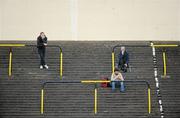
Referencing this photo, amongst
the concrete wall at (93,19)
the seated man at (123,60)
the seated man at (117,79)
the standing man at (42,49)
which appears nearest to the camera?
the seated man at (117,79)

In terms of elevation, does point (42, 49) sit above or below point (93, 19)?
below

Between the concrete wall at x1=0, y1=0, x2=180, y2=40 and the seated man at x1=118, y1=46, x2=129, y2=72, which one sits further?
the concrete wall at x1=0, y1=0, x2=180, y2=40

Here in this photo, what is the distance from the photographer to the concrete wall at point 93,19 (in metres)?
24.3

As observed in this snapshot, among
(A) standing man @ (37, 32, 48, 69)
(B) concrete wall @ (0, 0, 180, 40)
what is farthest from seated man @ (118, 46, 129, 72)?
(B) concrete wall @ (0, 0, 180, 40)

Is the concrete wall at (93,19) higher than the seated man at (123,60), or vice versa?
the concrete wall at (93,19)

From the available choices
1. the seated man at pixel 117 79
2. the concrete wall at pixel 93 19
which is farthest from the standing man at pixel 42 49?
the concrete wall at pixel 93 19

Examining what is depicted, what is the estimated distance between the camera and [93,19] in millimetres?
24547

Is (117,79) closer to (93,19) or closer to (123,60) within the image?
(123,60)

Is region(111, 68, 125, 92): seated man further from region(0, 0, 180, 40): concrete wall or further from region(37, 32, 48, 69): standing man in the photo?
region(0, 0, 180, 40): concrete wall

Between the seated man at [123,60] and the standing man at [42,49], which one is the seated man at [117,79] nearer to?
the seated man at [123,60]

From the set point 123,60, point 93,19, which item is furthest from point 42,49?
point 93,19

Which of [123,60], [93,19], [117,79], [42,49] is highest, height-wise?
[93,19]

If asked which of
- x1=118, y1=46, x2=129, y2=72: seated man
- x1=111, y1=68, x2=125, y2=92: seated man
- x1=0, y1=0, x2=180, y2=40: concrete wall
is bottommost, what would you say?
x1=111, y1=68, x2=125, y2=92: seated man

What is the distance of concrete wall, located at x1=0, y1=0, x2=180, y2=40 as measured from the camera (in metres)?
24.3
